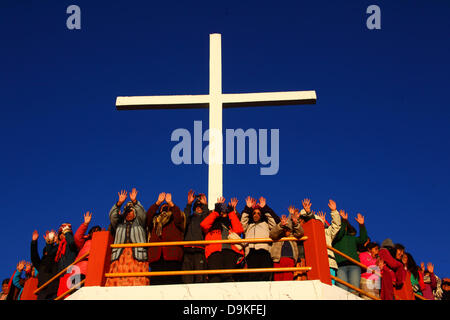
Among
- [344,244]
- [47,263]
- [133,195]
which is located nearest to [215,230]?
[133,195]

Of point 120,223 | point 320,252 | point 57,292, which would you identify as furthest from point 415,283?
point 57,292

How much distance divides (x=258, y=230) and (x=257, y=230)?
0.05 ft

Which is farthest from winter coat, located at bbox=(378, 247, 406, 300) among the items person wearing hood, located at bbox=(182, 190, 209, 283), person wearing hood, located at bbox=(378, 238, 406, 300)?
person wearing hood, located at bbox=(182, 190, 209, 283)

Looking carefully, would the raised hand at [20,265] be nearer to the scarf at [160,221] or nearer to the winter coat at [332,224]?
the scarf at [160,221]

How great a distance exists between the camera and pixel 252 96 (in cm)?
1009

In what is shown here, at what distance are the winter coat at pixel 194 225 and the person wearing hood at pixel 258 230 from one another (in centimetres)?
65

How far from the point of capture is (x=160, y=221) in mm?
7715

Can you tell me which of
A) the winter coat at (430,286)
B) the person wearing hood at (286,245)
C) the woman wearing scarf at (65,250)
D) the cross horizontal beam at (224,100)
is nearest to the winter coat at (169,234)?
the person wearing hood at (286,245)

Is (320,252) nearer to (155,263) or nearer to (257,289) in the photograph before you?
(257,289)

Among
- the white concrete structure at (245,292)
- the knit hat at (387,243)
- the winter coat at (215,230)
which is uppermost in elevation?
the knit hat at (387,243)

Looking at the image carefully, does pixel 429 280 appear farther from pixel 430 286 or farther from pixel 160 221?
pixel 160 221

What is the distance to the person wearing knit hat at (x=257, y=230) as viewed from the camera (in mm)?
7379

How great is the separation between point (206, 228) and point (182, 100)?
11.1 feet
